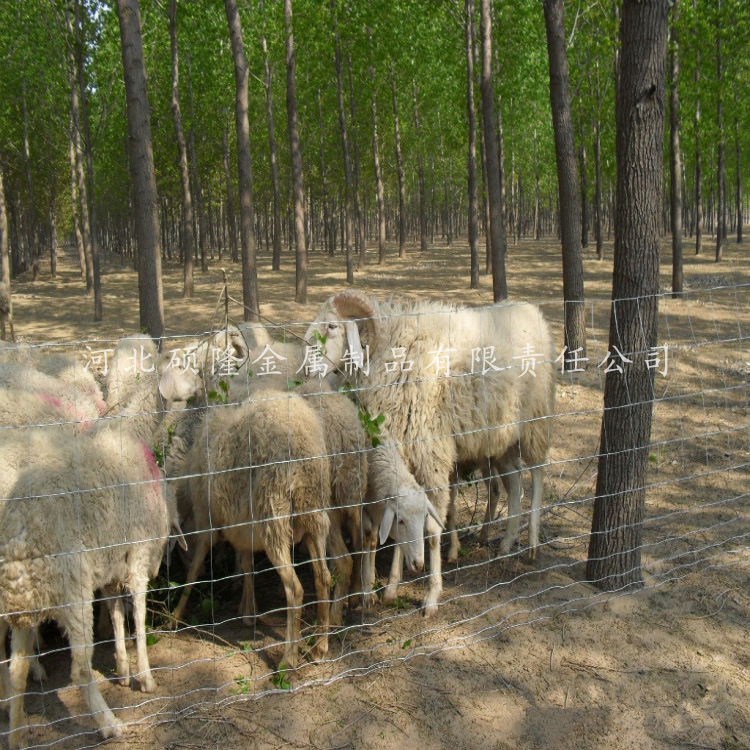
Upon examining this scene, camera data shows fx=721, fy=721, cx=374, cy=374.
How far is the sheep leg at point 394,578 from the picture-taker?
16.8 feet

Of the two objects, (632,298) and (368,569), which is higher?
(632,298)

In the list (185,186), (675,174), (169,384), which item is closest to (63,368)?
(169,384)

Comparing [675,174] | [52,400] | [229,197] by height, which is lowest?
[52,400]

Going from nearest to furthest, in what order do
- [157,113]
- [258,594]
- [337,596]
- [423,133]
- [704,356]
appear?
[337,596] → [258,594] → [704,356] → [157,113] → [423,133]

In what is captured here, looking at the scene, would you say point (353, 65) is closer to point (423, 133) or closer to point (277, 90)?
point (277, 90)

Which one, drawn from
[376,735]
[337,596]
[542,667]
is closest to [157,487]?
[337,596]

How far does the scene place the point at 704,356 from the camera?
1085 centimetres

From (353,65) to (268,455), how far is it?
20.5 m

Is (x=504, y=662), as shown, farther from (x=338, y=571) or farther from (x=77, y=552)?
(x=77, y=552)

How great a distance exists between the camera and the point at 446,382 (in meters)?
5.51

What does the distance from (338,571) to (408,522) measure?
0.57 m

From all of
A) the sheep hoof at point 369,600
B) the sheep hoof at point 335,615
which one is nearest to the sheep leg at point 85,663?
the sheep hoof at point 335,615

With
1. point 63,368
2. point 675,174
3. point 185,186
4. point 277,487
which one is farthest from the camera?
point 185,186

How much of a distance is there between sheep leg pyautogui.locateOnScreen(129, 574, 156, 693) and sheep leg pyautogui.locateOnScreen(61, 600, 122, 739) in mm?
310
